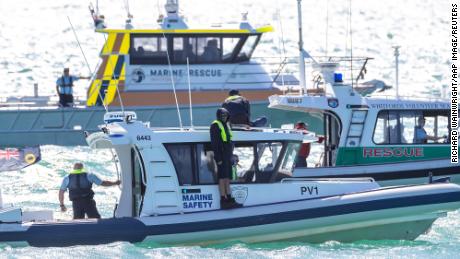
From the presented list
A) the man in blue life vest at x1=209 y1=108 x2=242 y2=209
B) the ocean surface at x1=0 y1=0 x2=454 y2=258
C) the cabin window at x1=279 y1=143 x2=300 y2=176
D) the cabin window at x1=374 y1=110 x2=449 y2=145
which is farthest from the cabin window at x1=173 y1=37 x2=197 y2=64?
the man in blue life vest at x1=209 y1=108 x2=242 y2=209

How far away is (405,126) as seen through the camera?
21766mm

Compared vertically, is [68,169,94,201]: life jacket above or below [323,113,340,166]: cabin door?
above


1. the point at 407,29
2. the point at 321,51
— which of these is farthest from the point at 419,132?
the point at 407,29

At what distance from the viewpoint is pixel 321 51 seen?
51000mm

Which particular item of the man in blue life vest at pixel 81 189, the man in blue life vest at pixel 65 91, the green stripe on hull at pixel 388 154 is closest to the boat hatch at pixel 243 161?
the man in blue life vest at pixel 81 189

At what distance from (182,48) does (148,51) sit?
0.72 m

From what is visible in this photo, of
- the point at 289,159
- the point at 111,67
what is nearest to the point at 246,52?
the point at 111,67

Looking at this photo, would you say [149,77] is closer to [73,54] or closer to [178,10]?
[178,10]

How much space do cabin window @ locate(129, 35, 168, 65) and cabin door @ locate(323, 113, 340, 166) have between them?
8071 millimetres

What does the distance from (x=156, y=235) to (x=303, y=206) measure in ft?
5.82

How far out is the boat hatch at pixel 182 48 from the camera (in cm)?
2917

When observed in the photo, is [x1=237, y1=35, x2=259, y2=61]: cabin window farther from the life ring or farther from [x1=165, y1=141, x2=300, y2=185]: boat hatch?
the life ring

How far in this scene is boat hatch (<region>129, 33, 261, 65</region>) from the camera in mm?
29172

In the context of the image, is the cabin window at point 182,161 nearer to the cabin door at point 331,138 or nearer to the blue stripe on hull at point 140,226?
the blue stripe on hull at point 140,226
